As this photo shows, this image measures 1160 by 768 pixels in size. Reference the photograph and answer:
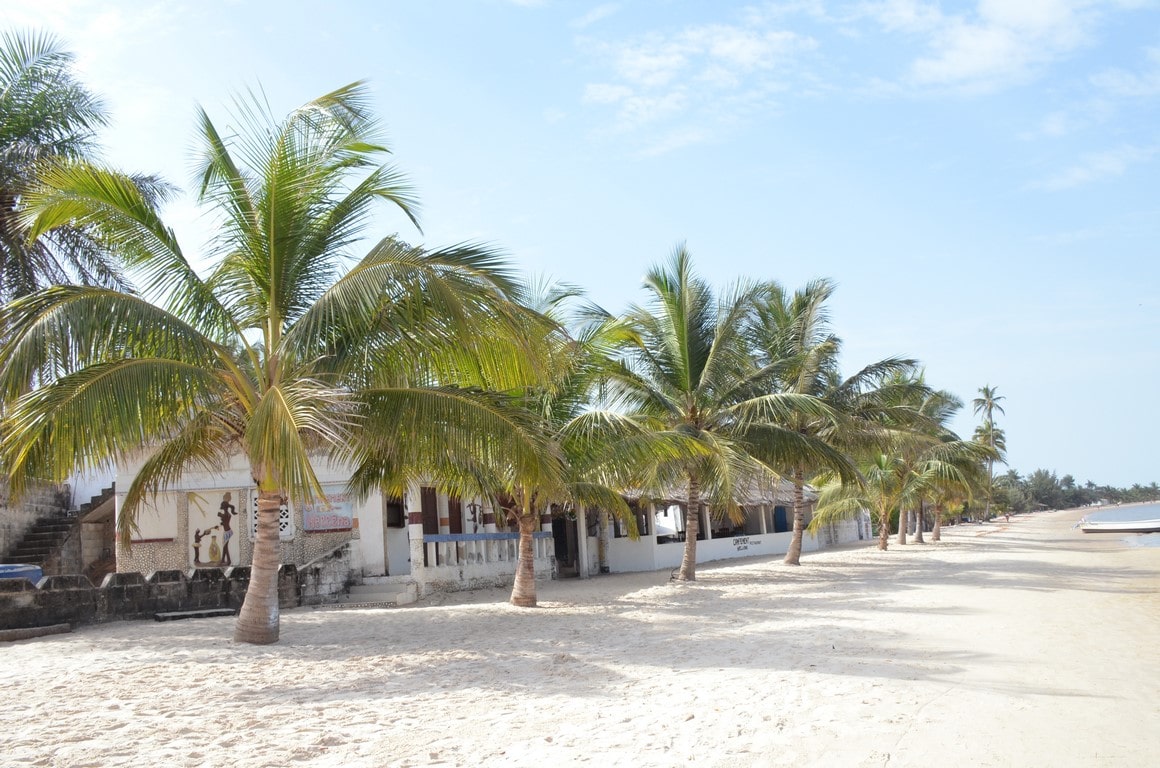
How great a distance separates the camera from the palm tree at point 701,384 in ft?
55.0

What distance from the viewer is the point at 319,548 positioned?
657 inches

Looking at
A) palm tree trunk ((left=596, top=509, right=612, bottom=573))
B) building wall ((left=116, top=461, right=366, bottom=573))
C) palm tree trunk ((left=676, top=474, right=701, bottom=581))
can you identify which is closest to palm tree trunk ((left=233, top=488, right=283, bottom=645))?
building wall ((left=116, top=461, right=366, bottom=573))

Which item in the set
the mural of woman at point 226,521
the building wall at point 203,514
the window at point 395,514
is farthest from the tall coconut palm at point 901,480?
the mural of woman at point 226,521

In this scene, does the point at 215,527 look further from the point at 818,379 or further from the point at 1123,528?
the point at 1123,528

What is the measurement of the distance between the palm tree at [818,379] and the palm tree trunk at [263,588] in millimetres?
12998

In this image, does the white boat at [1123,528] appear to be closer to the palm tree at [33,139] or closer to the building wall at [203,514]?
the building wall at [203,514]

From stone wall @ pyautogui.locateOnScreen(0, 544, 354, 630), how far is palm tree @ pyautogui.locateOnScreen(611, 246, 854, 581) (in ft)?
22.3

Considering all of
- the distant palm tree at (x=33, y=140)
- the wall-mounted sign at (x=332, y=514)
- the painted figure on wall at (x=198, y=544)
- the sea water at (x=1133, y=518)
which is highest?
the distant palm tree at (x=33, y=140)

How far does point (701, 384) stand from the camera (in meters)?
16.8

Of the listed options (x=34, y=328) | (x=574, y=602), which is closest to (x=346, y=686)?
(x=34, y=328)

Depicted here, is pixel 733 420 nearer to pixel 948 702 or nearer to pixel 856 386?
pixel 856 386

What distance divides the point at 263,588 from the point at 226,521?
30.2ft

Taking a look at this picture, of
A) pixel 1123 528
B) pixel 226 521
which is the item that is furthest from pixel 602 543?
pixel 1123 528

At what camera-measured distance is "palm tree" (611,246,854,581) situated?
16750 mm
